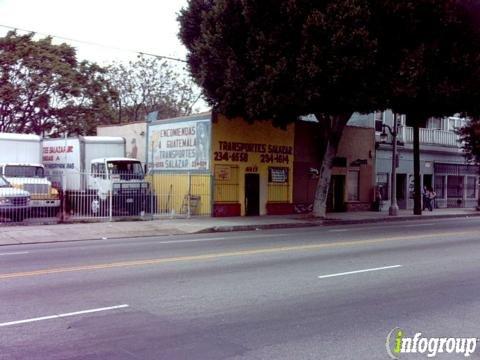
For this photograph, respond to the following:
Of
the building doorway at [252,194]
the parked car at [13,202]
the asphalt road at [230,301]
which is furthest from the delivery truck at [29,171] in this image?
the building doorway at [252,194]

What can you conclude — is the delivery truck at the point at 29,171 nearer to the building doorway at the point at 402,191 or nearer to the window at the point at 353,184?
the window at the point at 353,184

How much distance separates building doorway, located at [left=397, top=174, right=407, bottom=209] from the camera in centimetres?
3503

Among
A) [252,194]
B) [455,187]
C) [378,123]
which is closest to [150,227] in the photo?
[252,194]

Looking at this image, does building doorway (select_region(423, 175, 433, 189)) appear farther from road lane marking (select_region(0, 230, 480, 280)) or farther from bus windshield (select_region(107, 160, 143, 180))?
bus windshield (select_region(107, 160, 143, 180))

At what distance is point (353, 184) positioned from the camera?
1267 inches

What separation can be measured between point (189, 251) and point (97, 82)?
28.5 m

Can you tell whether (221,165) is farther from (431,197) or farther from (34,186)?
(431,197)

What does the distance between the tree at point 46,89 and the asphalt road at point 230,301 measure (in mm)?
24202

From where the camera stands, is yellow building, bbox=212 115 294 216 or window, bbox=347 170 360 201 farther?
window, bbox=347 170 360 201

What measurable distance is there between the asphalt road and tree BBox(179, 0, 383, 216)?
7887 mm

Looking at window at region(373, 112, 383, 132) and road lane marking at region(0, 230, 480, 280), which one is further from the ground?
window at region(373, 112, 383, 132)

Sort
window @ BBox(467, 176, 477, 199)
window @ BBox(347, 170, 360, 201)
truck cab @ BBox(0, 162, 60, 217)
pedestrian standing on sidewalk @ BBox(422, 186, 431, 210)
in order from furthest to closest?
window @ BBox(467, 176, 477, 199)
pedestrian standing on sidewalk @ BBox(422, 186, 431, 210)
window @ BBox(347, 170, 360, 201)
truck cab @ BBox(0, 162, 60, 217)

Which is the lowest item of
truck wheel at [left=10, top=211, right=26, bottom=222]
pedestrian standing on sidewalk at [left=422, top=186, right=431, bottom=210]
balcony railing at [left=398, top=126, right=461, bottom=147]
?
truck wheel at [left=10, top=211, right=26, bottom=222]

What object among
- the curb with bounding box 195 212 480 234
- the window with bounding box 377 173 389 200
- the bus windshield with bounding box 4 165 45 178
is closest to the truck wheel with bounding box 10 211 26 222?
the bus windshield with bounding box 4 165 45 178
